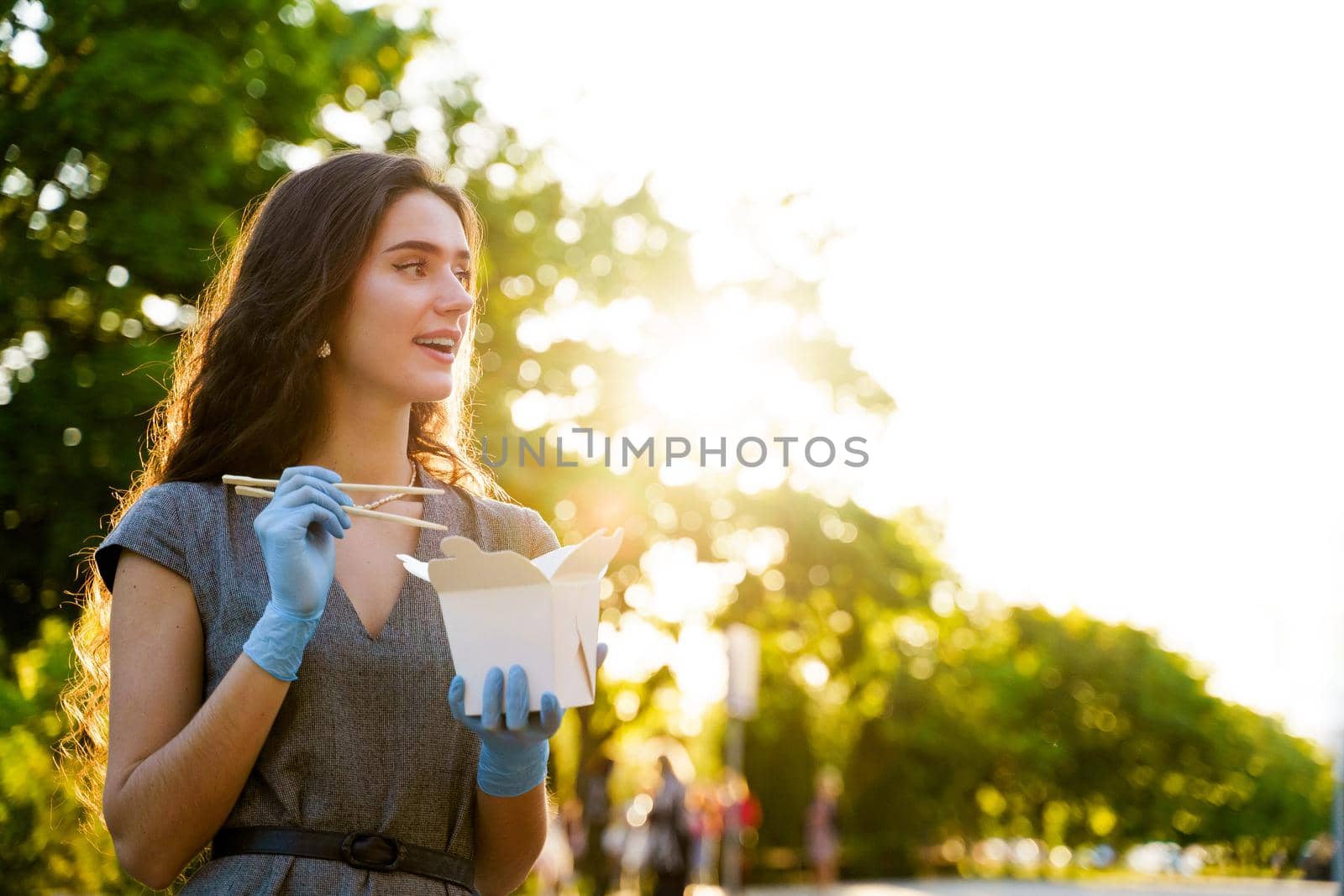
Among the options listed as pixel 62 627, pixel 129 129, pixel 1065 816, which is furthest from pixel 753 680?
pixel 1065 816

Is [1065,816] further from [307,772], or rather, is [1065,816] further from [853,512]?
[307,772]

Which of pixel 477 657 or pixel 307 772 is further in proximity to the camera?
pixel 307 772

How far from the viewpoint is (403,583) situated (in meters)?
2.24

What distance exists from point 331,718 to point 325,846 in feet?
0.60

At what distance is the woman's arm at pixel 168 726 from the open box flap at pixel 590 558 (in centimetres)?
43

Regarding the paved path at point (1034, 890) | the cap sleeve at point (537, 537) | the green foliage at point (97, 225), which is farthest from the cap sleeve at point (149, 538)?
the paved path at point (1034, 890)

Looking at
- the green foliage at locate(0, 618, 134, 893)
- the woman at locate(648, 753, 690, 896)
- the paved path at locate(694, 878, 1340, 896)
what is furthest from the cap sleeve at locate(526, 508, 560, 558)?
the paved path at locate(694, 878, 1340, 896)

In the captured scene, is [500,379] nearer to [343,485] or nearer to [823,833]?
[823,833]

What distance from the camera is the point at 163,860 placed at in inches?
78.7

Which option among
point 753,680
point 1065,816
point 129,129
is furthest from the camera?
point 1065,816

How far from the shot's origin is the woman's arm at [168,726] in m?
1.93

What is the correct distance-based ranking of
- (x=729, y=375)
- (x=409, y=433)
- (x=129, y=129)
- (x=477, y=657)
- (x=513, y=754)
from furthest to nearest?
(x=729, y=375), (x=129, y=129), (x=409, y=433), (x=513, y=754), (x=477, y=657)

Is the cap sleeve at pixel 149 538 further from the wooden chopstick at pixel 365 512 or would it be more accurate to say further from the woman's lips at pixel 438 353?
the woman's lips at pixel 438 353

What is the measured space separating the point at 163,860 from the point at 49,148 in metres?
10.2
